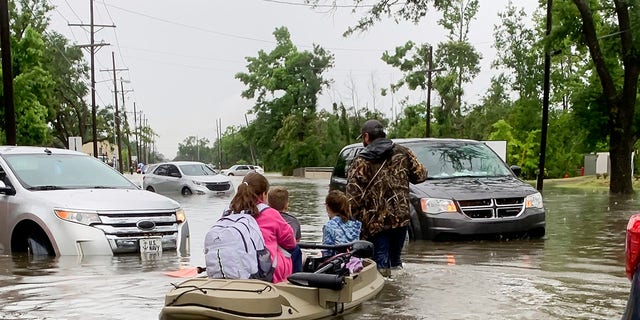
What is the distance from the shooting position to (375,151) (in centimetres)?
816

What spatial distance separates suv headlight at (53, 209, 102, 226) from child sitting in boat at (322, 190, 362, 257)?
3.27m

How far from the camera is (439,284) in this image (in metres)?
8.06

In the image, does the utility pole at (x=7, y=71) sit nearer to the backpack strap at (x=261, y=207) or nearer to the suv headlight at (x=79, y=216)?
the suv headlight at (x=79, y=216)

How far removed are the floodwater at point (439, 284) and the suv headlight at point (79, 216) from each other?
1.48 ft

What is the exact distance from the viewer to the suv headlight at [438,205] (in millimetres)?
11227

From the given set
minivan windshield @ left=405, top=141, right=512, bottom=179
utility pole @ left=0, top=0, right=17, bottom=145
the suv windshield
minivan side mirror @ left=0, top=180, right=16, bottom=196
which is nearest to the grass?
the suv windshield

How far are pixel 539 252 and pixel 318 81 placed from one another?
71429 mm

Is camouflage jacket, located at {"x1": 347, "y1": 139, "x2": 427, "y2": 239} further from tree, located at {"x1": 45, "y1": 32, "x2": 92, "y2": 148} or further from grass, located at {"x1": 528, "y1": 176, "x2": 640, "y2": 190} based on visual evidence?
tree, located at {"x1": 45, "y1": 32, "x2": 92, "y2": 148}

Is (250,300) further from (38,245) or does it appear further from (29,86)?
(29,86)

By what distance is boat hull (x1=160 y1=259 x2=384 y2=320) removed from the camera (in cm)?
520

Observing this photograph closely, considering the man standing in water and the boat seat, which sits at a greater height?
the man standing in water

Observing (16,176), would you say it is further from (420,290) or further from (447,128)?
(447,128)

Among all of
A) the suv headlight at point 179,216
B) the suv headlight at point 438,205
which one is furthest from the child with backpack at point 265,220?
the suv headlight at point 438,205

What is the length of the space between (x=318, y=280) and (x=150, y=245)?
431cm
